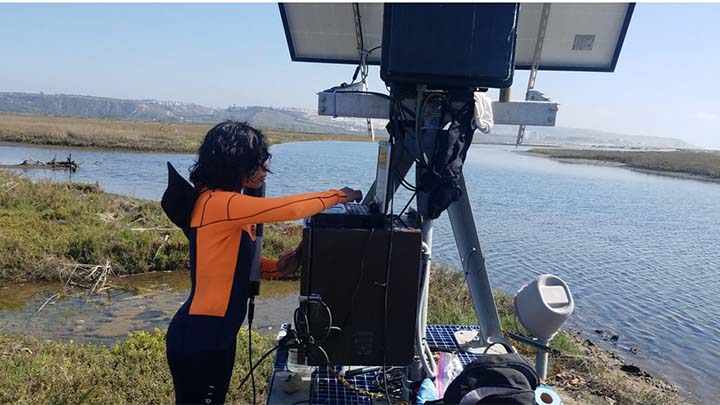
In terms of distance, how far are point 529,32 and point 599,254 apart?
40.0ft

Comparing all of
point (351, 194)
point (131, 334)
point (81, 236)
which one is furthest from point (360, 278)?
point (81, 236)

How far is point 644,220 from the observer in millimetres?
20062

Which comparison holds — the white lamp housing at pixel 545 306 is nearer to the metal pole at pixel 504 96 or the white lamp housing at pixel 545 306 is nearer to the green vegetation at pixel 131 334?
the metal pole at pixel 504 96

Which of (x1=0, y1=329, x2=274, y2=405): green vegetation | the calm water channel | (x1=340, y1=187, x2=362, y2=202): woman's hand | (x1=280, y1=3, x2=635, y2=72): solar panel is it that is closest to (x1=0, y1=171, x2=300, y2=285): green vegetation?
the calm water channel

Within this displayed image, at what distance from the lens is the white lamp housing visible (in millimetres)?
2529

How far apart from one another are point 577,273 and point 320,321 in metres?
11.1

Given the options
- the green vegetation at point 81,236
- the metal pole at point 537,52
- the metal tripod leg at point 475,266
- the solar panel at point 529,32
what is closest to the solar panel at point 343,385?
the metal tripod leg at point 475,266

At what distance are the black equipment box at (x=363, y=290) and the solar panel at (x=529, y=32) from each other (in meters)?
1.82

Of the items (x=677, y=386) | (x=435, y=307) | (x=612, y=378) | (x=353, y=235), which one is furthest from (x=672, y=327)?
(x=353, y=235)

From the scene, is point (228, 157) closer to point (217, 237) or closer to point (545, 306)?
point (217, 237)

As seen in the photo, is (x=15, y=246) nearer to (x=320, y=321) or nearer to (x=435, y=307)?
(x=435, y=307)

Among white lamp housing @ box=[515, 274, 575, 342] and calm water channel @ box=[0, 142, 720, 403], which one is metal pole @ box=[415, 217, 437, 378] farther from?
calm water channel @ box=[0, 142, 720, 403]

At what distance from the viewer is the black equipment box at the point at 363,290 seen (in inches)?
96.0

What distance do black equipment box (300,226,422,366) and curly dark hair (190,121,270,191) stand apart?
1.47 feet
